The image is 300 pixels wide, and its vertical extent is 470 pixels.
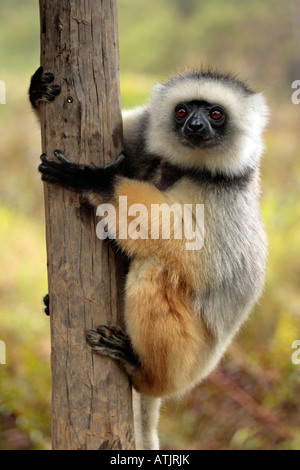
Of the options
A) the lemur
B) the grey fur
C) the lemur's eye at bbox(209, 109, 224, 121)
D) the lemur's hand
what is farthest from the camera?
the lemur's eye at bbox(209, 109, 224, 121)

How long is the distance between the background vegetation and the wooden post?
1523mm

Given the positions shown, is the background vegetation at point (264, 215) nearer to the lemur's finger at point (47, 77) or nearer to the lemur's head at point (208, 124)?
the lemur's head at point (208, 124)

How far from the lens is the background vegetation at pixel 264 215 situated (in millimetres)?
7168

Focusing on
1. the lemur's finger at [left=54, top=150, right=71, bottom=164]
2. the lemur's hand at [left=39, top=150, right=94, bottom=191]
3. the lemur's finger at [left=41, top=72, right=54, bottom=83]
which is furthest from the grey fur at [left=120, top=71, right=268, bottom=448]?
the lemur's finger at [left=41, top=72, right=54, bottom=83]

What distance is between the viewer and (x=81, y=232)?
3820 mm

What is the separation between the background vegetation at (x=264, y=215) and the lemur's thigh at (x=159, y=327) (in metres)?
1.69

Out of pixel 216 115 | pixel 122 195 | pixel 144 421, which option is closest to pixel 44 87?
pixel 122 195

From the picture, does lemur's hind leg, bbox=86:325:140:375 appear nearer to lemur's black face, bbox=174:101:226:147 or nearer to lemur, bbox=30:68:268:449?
lemur, bbox=30:68:268:449

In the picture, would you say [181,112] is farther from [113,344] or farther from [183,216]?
[113,344]

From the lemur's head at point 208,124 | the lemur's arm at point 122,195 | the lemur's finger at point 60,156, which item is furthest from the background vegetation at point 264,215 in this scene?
the lemur's finger at point 60,156

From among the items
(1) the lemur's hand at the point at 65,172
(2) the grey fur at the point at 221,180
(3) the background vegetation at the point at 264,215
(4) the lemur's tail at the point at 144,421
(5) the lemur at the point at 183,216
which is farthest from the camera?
(3) the background vegetation at the point at 264,215

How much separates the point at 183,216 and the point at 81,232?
2.55 feet

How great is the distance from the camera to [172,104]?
4.34 meters

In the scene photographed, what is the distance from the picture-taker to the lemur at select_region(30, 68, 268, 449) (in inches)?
151
